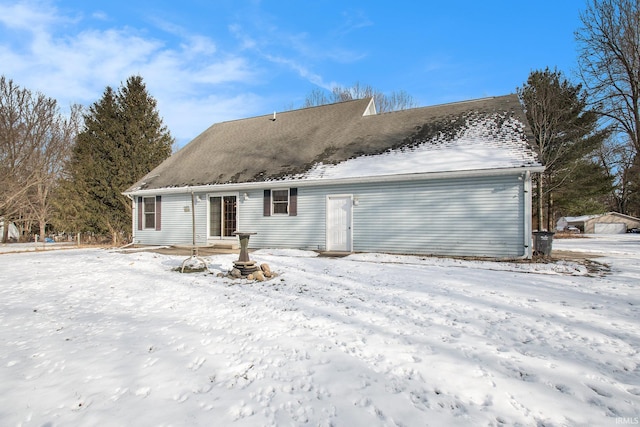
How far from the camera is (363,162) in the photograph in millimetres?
11656

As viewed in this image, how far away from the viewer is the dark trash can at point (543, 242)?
959cm

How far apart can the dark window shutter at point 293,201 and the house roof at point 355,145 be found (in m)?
0.51

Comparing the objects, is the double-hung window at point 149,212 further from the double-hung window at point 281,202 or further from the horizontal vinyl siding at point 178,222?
the double-hung window at point 281,202

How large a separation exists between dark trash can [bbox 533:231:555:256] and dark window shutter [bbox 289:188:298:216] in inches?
306

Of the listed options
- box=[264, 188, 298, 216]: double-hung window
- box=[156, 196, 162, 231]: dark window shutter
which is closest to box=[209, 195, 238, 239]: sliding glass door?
box=[264, 188, 298, 216]: double-hung window

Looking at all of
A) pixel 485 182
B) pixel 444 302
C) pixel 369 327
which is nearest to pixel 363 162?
pixel 485 182

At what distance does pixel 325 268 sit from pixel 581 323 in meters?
5.07

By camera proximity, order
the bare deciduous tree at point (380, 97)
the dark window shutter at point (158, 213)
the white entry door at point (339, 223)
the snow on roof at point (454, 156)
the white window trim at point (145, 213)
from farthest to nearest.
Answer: the bare deciduous tree at point (380, 97), the white window trim at point (145, 213), the dark window shutter at point (158, 213), the white entry door at point (339, 223), the snow on roof at point (454, 156)

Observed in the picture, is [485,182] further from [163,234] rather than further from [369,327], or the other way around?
[163,234]

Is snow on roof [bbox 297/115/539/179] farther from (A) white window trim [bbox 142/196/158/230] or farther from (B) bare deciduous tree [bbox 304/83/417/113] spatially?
(B) bare deciduous tree [bbox 304/83/417/113]

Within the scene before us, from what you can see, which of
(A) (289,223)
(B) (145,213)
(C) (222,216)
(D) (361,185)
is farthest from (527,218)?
(B) (145,213)

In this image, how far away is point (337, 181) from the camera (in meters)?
11.2

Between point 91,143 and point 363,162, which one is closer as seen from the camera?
point 363,162

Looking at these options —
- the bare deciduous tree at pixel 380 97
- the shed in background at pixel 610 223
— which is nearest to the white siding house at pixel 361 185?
the bare deciduous tree at pixel 380 97
